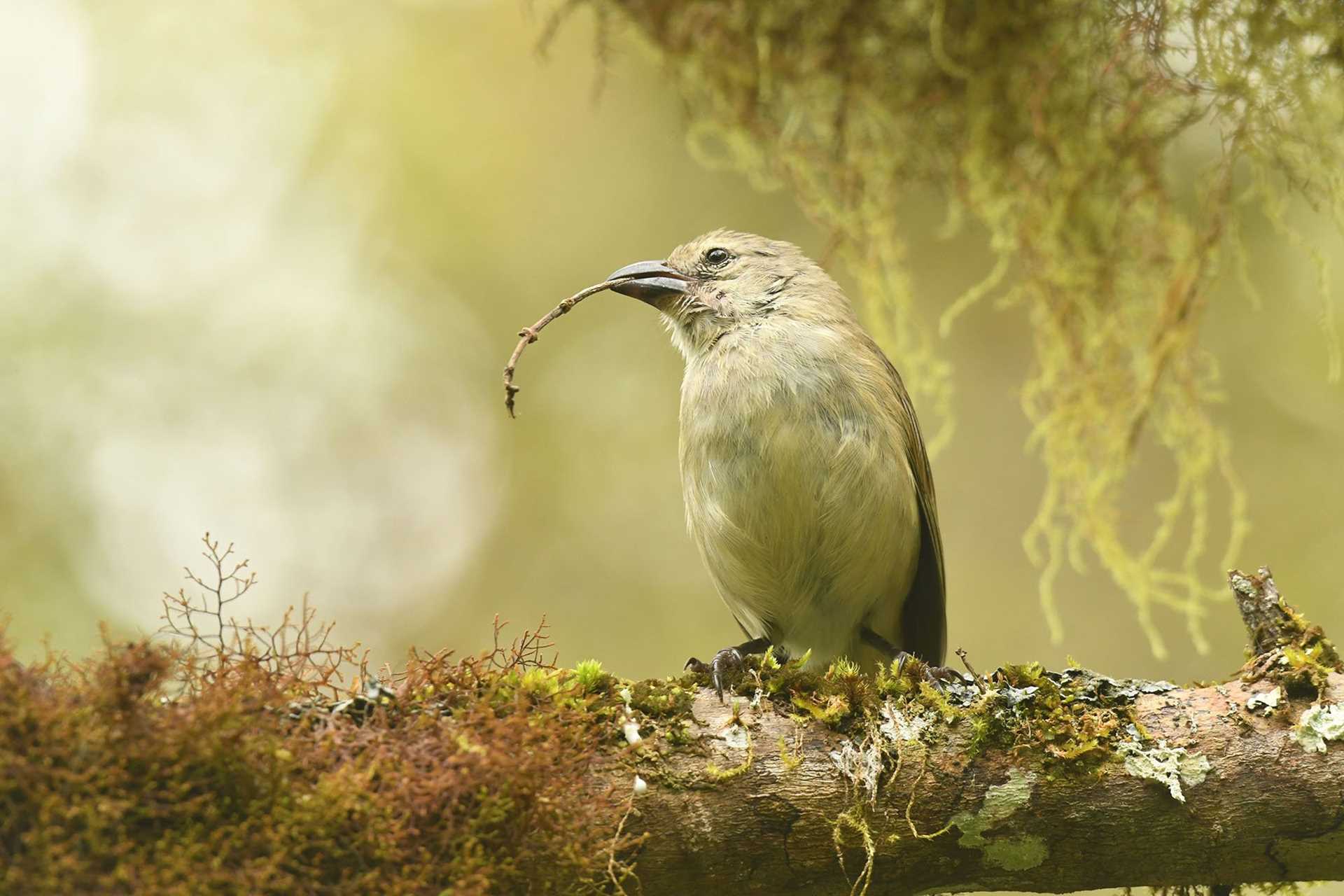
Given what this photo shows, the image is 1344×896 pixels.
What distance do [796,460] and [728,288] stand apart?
95 cm

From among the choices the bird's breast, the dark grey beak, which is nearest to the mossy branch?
the bird's breast

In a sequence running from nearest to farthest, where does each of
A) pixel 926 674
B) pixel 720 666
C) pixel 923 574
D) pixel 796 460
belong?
pixel 926 674, pixel 720 666, pixel 796 460, pixel 923 574

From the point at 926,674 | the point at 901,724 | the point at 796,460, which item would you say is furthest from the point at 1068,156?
the point at 901,724

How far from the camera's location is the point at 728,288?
191 inches

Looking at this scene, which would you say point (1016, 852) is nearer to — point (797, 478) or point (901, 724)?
point (901, 724)

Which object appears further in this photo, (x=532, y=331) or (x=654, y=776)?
(x=532, y=331)

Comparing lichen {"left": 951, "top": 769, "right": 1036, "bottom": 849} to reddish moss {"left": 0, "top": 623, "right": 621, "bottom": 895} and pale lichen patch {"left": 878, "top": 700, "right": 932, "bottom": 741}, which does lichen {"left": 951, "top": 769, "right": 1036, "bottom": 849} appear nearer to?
pale lichen patch {"left": 878, "top": 700, "right": 932, "bottom": 741}

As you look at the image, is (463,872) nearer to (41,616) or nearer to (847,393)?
(847,393)

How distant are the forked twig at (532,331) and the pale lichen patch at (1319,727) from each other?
2021 mm

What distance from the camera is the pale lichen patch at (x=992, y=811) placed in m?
2.81

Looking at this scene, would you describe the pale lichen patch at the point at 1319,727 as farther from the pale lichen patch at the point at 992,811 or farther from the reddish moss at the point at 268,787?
the reddish moss at the point at 268,787

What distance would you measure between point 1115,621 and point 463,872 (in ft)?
20.7

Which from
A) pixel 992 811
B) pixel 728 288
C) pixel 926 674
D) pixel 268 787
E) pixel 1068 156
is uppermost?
pixel 1068 156

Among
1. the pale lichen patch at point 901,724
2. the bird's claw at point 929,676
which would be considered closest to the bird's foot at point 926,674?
the bird's claw at point 929,676
